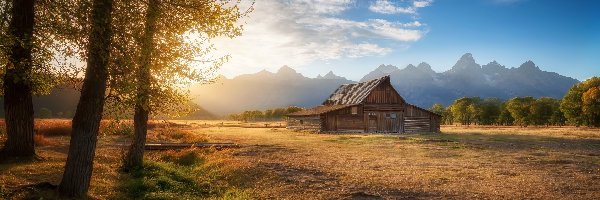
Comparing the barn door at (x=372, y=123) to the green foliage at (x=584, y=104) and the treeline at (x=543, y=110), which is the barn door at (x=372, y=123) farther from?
the green foliage at (x=584, y=104)

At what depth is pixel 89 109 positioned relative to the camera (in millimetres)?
8984

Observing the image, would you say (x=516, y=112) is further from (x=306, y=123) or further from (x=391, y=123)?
(x=306, y=123)

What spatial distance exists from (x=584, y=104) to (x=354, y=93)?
4720cm

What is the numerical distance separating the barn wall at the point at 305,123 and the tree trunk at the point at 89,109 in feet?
146

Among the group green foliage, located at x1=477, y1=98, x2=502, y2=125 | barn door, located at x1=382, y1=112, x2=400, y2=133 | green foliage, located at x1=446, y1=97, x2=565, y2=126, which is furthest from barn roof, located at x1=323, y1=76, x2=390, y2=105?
green foliage, located at x1=477, y1=98, x2=502, y2=125

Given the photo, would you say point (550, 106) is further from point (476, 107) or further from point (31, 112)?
point (31, 112)

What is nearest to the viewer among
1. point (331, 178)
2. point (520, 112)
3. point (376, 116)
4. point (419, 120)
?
point (331, 178)

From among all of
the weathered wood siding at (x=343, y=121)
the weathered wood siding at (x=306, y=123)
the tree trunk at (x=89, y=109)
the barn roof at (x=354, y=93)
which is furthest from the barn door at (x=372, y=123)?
the tree trunk at (x=89, y=109)

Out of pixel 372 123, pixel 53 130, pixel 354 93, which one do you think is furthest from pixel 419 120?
pixel 53 130

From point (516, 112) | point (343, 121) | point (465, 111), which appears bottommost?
point (343, 121)

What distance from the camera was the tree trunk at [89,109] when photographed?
8.92 meters

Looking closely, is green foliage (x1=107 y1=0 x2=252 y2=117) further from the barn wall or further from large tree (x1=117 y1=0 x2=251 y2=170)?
the barn wall

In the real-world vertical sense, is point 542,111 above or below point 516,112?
above

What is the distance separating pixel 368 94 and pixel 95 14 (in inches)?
1858
